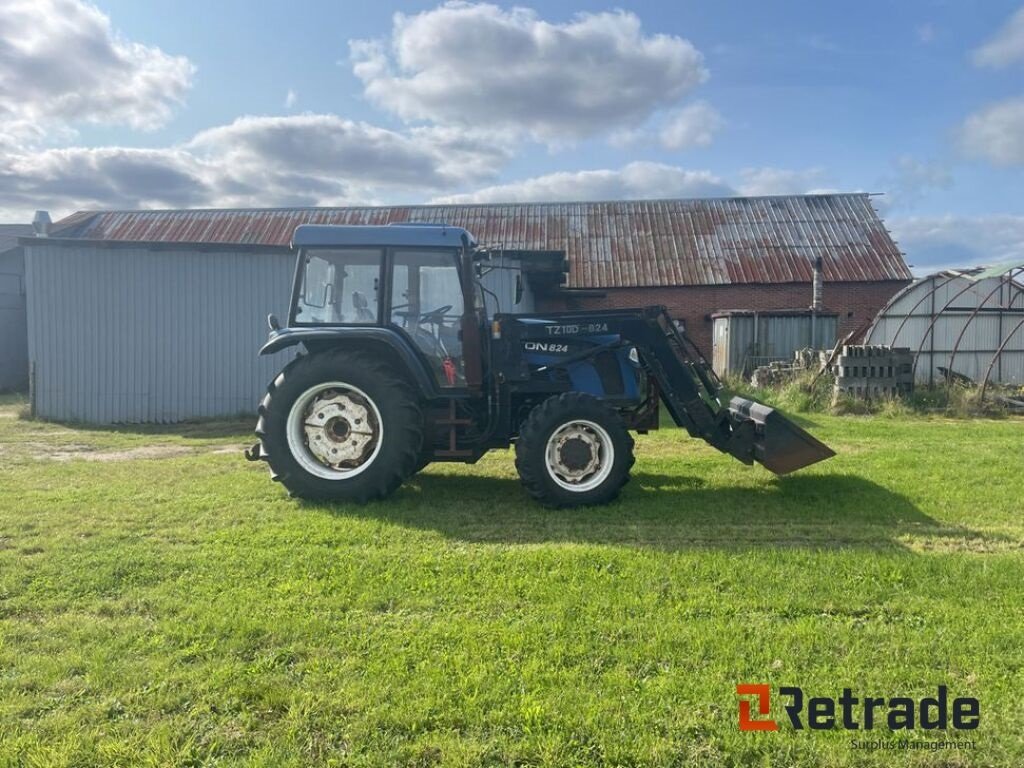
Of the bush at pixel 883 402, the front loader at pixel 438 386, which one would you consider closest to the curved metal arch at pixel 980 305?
the bush at pixel 883 402

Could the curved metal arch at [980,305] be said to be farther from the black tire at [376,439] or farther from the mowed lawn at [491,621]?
the black tire at [376,439]

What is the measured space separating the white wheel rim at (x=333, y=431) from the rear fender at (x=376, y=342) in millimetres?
403

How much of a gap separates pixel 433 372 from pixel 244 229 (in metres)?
22.9

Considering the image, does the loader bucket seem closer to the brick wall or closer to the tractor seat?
the tractor seat

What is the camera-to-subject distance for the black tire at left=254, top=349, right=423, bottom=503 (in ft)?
19.4

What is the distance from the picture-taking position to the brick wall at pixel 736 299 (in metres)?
21.7

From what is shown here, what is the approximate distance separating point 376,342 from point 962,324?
1416 cm

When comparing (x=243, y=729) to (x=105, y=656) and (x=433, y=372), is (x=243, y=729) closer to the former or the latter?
(x=105, y=656)

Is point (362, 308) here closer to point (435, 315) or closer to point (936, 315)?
point (435, 315)

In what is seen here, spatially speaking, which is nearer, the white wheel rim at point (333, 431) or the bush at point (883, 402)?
the white wheel rim at point (333, 431)

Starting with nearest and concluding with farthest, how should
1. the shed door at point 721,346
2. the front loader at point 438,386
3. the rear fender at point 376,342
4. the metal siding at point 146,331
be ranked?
the front loader at point 438,386 → the rear fender at point 376,342 → the metal siding at point 146,331 → the shed door at point 721,346

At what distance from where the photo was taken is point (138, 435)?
11.0 meters

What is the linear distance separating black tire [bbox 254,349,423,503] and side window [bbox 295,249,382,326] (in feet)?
1.12

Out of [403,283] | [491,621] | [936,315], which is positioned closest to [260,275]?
[403,283]
